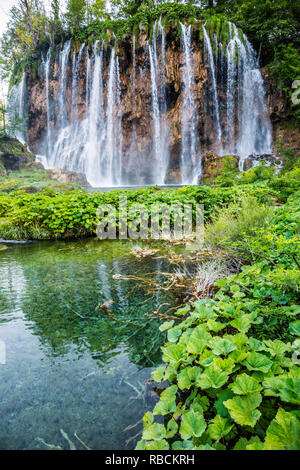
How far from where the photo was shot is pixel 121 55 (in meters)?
20.2

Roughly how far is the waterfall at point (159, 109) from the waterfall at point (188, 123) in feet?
5.09

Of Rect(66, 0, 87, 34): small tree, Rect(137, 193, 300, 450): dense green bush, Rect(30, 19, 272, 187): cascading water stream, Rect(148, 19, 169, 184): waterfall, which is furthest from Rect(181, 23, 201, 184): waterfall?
Rect(137, 193, 300, 450): dense green bush

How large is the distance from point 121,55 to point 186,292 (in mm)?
23243

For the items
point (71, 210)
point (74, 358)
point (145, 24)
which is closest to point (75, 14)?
point (145, 24)

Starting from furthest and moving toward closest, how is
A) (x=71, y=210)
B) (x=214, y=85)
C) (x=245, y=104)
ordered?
(x=245, y=104), (x=214, y=85), (x=71, y=210)

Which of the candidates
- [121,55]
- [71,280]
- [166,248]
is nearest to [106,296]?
[71,280]

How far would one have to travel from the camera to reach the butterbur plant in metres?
0.94

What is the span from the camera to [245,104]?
18.7 m

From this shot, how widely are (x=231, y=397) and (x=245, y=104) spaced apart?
70.5ft

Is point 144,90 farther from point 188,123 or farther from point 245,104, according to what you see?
point 245,104

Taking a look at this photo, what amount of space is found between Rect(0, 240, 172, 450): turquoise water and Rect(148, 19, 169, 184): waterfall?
18.1m

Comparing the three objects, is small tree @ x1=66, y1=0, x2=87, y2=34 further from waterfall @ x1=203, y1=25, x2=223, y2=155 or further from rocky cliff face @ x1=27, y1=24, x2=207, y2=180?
waterfall @ x1=203, y1=25, x2=223, y2=155
